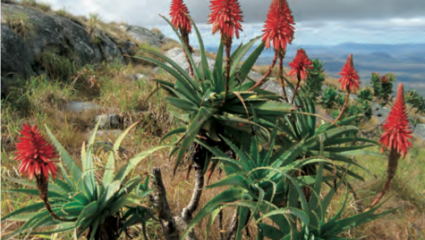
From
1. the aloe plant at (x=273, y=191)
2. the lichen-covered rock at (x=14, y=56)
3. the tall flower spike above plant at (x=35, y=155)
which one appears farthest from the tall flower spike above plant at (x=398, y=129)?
the lichen-covered rock at (x=14, y=56)

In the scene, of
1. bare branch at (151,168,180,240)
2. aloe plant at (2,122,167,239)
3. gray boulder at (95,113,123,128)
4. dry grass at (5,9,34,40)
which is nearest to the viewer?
aloe plant at (2,122,167,239)

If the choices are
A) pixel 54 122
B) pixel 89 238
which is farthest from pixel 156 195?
pixel 54 122

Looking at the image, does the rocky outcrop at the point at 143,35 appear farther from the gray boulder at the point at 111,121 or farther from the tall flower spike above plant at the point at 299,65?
the tall flower spike above plant at the point at 299,65

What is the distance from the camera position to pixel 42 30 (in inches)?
344

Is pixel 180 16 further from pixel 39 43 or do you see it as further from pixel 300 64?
pixel 39 43

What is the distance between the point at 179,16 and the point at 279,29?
612 mm

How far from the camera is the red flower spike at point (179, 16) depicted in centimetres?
192

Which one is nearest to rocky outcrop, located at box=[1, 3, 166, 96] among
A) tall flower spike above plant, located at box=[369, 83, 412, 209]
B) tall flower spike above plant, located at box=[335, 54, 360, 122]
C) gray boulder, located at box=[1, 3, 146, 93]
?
gray boulder, located at box=[1, 3, 146, 93]

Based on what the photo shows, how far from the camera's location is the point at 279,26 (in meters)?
1.63

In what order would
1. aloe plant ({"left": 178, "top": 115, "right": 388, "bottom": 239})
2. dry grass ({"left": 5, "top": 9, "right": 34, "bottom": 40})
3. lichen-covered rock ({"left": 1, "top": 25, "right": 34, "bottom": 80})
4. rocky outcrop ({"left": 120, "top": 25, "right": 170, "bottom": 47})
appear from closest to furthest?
1. aloe plant ({"left": 178, "top": 115, "right": 388, "bottom": 239})
2. lichen-covered rock ({"left": 1, "top": 25, "right": 34, "bottom": 80})
3. dry grass ({"left": 5, "top": 9, "right": 34, "bottom": 40})
4. rocky outcrop ({"left": 120, "top": 25, "right": 170, "bottom": 47})

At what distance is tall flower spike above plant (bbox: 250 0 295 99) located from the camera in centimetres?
162

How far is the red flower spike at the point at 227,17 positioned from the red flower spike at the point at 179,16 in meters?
0.37

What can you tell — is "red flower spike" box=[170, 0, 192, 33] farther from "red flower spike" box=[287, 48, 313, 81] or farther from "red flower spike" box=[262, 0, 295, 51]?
"red flower spike" box=[287, 48, 313, 81]

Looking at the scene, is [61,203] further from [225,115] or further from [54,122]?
[54,122]
